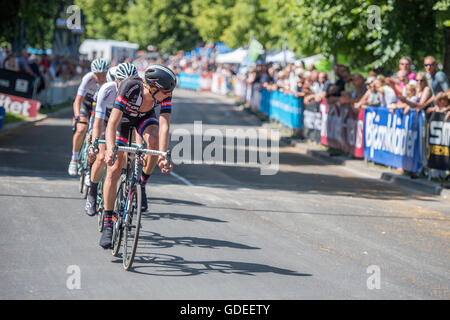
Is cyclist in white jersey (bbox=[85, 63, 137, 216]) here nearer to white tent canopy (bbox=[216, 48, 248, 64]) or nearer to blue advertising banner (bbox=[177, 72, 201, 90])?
white tent canopy (bbox=[216, 48, 248, 64])

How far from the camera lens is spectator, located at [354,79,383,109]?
17.1 meters

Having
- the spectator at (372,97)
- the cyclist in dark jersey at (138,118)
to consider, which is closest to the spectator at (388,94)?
the spectator at (372,97)

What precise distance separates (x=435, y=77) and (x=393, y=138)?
1.75m

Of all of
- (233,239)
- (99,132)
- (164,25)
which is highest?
(164,25)

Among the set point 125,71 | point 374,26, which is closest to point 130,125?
point 125,71

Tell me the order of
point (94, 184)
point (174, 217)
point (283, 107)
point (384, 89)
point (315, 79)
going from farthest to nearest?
point (283, 107) < point (315, 79) < point (384, 89) < point (174, 217) < point (94, 184)

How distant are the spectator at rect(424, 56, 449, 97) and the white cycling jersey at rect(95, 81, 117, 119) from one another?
7150 millimetres

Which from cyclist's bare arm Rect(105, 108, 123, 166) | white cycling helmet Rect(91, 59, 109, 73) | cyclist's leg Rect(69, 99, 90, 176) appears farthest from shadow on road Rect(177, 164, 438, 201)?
cyclist's bare arm Rect(105, 108, 123, 166)

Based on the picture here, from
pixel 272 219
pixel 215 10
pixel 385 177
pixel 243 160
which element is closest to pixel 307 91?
pixel 243 160

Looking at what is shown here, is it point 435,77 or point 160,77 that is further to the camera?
point 435,77

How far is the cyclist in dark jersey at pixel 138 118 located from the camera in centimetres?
746

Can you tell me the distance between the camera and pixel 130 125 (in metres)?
8.41

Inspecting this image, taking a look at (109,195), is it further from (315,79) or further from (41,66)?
(41,66)
